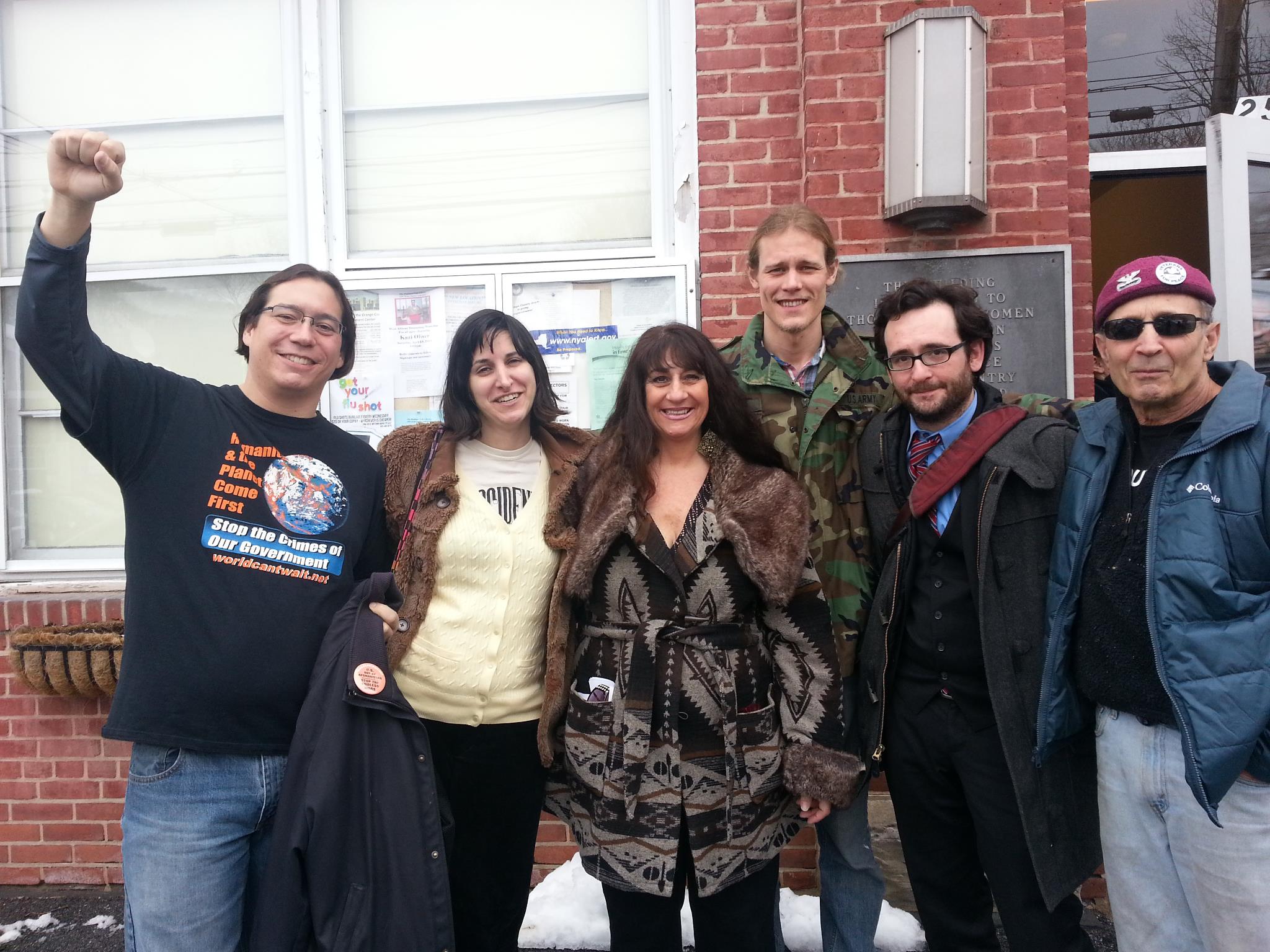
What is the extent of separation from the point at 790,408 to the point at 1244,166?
2.65m

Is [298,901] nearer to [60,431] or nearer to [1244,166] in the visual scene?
[60,431]

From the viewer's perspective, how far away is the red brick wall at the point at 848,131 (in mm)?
3451

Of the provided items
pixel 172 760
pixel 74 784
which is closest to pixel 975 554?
pixel 172 760

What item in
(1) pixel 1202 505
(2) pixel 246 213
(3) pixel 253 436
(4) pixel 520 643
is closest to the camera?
(1) pixel 1202 505

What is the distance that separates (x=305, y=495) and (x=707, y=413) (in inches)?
42.8

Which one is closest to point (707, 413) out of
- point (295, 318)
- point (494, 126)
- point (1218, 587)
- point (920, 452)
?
point (920, 452)

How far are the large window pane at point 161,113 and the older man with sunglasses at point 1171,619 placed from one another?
11.7 feet

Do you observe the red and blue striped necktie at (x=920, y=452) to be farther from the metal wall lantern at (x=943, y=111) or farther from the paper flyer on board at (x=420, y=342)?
the paper flyer on board at (x=420, y=342)

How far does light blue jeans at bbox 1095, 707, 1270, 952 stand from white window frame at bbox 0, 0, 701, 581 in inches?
92.5

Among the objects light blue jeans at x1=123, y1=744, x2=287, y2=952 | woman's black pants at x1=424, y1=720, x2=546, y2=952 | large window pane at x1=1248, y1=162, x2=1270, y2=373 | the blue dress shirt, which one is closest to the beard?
the blue dress shirt

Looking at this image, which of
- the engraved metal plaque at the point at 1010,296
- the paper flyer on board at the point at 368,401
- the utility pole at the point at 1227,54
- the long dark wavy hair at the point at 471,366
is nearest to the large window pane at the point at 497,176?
the paper flyer on board at the point at 368,401

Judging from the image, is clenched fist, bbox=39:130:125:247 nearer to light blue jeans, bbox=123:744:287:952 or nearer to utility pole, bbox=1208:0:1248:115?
light blue jeans, bbox=123:744:287:952

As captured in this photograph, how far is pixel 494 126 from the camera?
13.4ft

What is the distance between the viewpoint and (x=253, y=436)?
223cm
